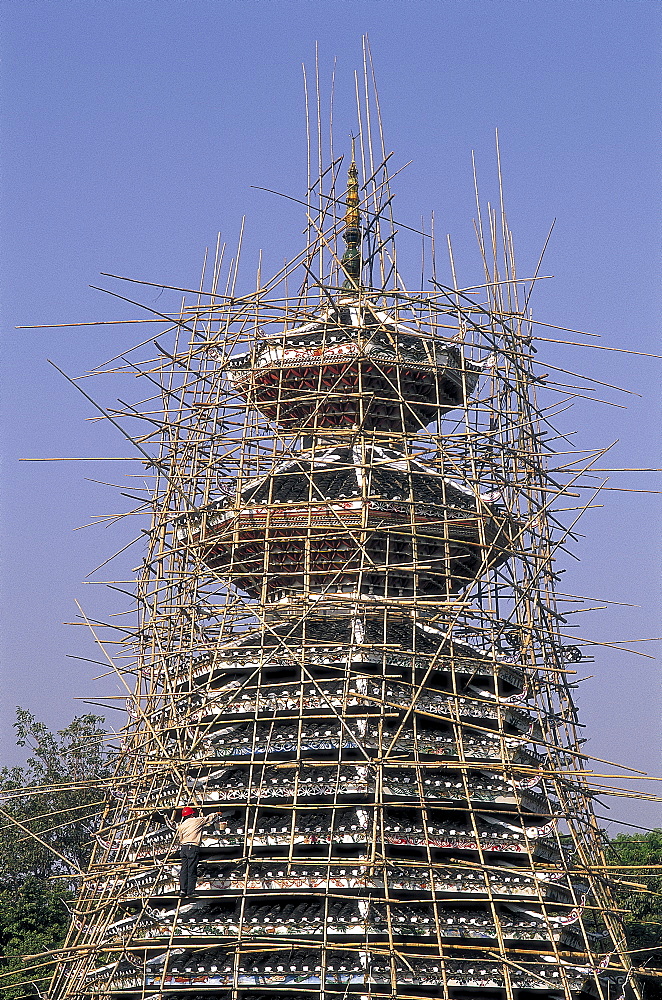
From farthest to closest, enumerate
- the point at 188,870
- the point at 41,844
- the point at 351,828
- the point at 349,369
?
the point at 41,844, the point at 349,369, the point at 351,828, the point at 188,870

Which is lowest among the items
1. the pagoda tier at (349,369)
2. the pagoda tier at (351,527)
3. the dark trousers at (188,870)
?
the dark trousers at (188,870)

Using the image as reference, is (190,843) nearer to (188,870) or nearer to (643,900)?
(188,870)

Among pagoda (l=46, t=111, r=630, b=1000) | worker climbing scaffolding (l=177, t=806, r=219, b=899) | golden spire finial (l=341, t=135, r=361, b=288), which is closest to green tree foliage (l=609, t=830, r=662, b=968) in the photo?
pagoda (l=46, t=111, r=630, b=1000)

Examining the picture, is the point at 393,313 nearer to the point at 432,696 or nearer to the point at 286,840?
the point at 432,696

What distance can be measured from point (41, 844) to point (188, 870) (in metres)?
16.5

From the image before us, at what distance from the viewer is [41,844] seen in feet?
97.2

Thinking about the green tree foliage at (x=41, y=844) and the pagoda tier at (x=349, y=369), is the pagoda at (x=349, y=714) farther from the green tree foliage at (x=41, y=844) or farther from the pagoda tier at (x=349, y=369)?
the green tree foliage at (x=41, y=844)

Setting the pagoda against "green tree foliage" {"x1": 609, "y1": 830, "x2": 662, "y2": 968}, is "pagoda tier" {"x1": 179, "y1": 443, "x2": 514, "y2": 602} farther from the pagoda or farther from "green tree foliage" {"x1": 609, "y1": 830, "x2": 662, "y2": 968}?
"green tree foliage" {"x1": 609, "y1": 830, "x2": 662, "y2": 968}

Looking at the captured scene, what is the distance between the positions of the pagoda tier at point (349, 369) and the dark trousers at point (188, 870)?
6016 millimetres

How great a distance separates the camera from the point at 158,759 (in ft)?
53.0

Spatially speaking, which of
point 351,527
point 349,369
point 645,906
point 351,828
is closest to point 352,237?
point 349,369

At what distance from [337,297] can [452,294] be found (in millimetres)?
2394

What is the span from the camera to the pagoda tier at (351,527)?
16.4m

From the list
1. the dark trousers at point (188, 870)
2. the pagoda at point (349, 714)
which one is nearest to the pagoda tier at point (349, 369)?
the pagoda at point (349, 714)
